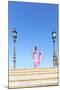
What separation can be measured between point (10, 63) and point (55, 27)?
0.50 meters

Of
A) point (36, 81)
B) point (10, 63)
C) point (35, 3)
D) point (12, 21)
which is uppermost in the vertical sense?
point (35, 3)

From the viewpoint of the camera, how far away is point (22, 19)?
8.13ft

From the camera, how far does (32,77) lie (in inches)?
97.5

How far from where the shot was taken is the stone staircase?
244cm

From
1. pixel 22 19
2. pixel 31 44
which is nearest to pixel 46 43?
pixel 31 44

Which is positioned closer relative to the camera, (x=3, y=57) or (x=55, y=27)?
(x=3, y=57)

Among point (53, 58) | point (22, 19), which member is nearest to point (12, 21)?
point (22, 19)

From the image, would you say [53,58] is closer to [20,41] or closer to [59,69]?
[59,69]

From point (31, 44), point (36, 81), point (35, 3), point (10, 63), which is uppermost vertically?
point (35, 3)

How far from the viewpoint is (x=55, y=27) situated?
2543 mm

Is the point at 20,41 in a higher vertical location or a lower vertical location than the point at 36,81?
higher

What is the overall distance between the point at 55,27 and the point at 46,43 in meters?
0.16

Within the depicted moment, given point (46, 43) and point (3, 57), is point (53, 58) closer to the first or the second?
point (46, 43)

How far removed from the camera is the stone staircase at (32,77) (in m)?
2.44
